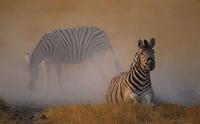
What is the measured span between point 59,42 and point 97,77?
2.36 feet

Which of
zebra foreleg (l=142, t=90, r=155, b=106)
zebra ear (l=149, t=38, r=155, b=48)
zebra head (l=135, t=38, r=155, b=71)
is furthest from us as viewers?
zebra ear (l=149, t=38, r=155, b=48)

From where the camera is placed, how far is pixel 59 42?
34.9 feet

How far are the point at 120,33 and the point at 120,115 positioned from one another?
138 centimetres

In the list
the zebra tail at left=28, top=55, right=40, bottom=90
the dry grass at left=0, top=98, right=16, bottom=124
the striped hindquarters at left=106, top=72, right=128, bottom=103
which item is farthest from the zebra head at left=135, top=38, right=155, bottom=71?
the dry grass at left=0, top=98, right=16, bottom=124

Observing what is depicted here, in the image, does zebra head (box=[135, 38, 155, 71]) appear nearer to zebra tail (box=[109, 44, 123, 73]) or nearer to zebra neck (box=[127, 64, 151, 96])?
zebra neck (box=[127, 64, 151, 96])

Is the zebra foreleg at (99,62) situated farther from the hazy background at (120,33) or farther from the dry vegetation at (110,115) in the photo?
the dry vegetation at (110,115)

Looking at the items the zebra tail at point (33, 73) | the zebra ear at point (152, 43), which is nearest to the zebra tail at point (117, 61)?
the zebra ear at point (152, 43)

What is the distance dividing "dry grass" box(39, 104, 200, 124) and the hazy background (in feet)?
1.54

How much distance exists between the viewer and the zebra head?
33.0 feet

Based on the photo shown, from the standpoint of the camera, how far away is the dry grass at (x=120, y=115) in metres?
9.49

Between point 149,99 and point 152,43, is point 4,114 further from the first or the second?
point 152,43

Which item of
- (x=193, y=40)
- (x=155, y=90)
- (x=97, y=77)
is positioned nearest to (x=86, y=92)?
(x=97, y=77)

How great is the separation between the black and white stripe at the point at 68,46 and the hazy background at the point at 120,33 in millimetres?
82

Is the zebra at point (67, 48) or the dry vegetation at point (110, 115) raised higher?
the zebra at point (67, 48)
